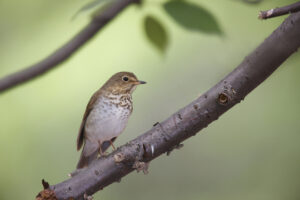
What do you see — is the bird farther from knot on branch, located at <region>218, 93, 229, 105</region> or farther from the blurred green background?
knot on branch, located at <region>218, 93, 229, 105</region>

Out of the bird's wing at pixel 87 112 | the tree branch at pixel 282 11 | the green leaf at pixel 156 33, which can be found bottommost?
the tree branch at pixel 282 11

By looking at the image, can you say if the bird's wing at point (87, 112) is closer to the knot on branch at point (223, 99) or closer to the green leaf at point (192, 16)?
the knot on branch at point (223, 99)

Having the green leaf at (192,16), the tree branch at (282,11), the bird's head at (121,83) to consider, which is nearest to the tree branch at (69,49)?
the green leaf at (192,16)

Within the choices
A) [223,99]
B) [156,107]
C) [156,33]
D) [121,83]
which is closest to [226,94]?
[223,99]

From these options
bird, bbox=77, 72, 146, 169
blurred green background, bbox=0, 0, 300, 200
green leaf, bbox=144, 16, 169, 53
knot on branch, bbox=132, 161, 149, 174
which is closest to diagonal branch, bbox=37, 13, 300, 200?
knot on branch, bbox=132, 161, 149, 174

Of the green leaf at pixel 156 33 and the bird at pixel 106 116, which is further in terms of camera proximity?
the bird at pixel 106 116

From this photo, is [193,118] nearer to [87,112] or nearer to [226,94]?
[226,94]

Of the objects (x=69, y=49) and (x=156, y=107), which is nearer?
(x=69, y=49)
